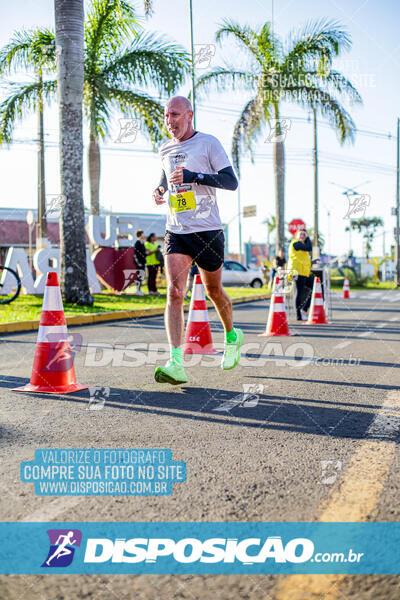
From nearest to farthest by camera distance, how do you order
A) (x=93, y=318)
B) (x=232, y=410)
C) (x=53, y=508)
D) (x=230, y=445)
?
(x=53, y=508), (x=230, y=445), (x=232, y=410), (x=93, y=318)

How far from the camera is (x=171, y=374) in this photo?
4.34m

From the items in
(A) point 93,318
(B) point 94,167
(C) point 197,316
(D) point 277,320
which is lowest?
(A) point 93,318

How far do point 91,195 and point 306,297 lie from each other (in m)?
9.94

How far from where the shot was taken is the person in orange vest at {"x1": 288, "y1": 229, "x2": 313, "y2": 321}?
36.0ft

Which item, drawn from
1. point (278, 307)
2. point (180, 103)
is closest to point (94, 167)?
point (278, 307)

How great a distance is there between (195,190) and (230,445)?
2.31 metres

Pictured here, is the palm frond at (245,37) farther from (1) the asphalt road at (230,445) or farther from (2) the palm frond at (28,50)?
(1) the asphalt road at (230,445)

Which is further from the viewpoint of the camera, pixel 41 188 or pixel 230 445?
pixel 41 188

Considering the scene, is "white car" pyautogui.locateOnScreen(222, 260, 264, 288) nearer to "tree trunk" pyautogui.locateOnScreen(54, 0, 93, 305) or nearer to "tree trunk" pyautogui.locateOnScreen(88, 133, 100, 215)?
Answer: "tree trunk" pyautogui.locateOnScreen(88, 133, 100, 215)

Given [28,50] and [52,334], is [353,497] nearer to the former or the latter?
[52,334]

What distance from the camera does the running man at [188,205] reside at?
457 centimetres

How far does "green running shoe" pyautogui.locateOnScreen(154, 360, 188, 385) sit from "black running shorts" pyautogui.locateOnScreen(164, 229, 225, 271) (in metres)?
0.83

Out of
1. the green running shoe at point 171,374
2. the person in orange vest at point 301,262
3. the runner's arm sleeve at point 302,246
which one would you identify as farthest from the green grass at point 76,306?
the green running shoe at point 171,374

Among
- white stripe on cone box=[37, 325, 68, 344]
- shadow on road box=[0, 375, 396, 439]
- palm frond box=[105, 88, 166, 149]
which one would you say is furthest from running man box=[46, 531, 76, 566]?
palm frond box=[105, 88, 166, 149]
